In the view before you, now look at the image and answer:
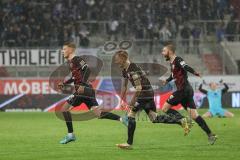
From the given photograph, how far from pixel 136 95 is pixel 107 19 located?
21.0 m

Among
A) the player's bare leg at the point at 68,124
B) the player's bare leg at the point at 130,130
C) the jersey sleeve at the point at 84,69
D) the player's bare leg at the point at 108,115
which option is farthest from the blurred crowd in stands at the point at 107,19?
the player's bare leg at the point at 130,130

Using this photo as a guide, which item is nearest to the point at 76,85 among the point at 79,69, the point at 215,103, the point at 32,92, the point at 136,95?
the point at 79,69

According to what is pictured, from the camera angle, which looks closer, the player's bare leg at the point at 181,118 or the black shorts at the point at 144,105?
the black shorts at the point at 144,105

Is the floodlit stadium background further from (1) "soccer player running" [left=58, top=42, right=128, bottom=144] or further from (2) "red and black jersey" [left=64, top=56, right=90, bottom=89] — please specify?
(2) "red and black jersey" [left=64, top=56, right=90, bottom=89]

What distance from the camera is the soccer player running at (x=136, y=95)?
1438cm

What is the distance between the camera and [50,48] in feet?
102

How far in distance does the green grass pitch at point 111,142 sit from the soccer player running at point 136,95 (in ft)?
1.70

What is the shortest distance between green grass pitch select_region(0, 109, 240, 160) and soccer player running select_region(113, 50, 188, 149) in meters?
0.52

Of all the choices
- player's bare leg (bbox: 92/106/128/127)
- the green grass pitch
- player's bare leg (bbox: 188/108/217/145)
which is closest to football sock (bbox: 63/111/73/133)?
the green grass pitch

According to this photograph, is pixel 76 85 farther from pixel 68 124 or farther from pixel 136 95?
pixel 136 95

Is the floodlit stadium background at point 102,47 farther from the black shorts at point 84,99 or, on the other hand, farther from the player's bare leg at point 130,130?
the player's bare leg at point 130,130

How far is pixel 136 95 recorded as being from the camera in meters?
14.4

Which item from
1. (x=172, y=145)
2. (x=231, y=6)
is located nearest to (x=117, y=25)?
(x=231, y=6)

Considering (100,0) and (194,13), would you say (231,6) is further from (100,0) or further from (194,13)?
(100,0)
